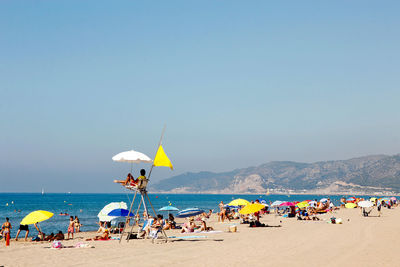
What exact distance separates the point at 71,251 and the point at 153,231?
12.2 feet

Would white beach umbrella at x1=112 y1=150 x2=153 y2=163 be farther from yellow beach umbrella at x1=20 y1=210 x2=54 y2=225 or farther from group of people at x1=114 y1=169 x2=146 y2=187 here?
yellow beach umbrella at x1=20 y1=210 x2=54 y2=225

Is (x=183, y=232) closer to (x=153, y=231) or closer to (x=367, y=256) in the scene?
(x=153, y=231)

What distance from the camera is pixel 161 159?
16547 millimetres

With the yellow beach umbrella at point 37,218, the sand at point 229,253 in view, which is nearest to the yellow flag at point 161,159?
the sand at point 229,253

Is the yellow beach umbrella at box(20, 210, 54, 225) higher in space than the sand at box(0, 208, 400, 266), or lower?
higher

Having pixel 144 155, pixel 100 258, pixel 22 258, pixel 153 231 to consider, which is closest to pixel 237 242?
pixel 153 231

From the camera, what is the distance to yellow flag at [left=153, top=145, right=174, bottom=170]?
1644 centimetres

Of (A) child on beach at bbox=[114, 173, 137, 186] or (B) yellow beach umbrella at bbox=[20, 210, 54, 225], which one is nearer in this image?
(A) child on beach at bbox=[114, 173, 137, 186]

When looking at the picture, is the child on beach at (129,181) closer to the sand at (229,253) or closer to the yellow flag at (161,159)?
the yellow flag at (161,159)

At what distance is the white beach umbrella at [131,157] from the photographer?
1633 cm

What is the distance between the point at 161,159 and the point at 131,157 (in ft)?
3.69

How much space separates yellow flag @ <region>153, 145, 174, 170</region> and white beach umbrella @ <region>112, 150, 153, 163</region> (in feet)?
1.23

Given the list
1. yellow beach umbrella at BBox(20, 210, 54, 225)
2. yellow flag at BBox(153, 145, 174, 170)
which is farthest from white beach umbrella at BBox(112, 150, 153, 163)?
yellow beach umbrella at BBox(20, 210, 54, 225)

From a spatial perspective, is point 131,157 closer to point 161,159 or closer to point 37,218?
point 161,159
